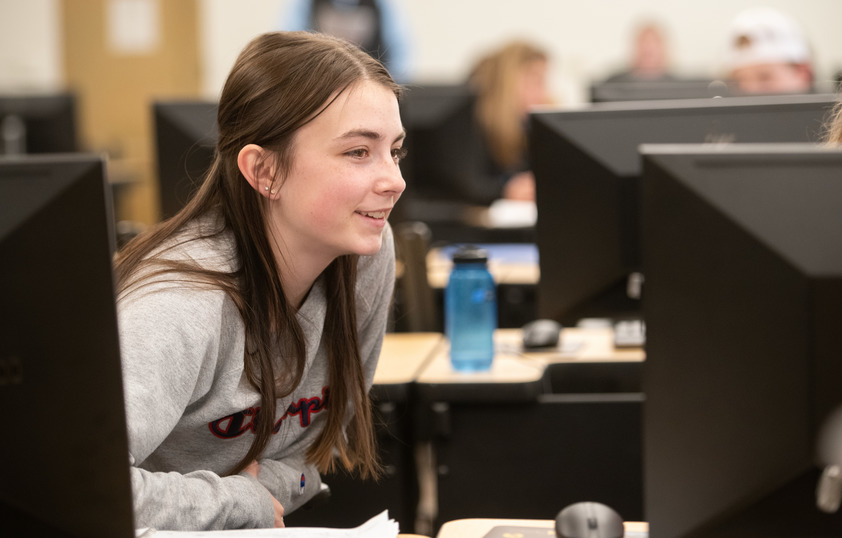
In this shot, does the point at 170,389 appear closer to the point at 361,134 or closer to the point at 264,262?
the point at 264,262

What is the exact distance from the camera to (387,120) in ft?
4.04

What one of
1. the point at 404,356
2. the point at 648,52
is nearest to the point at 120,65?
the point at 648,52

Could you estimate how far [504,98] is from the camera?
4148mm

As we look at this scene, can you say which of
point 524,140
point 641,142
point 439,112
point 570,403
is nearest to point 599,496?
point 570,403

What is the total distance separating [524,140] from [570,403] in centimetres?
249

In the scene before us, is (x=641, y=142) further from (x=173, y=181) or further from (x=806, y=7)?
(x=806, y=7)

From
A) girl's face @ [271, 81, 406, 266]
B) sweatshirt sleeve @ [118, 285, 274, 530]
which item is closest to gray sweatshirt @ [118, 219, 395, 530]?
sweatshirt sleeve @ [118, 285, 274, 530]

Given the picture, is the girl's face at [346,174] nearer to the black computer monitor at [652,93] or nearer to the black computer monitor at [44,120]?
the black computer monitor at [652,93]

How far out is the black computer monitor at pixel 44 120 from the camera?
148 inches

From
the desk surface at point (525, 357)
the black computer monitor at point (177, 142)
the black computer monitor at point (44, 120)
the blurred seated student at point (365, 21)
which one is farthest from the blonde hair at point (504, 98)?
the blurred seated student at point (365, 21)

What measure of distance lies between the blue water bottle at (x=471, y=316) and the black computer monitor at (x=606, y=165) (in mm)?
283

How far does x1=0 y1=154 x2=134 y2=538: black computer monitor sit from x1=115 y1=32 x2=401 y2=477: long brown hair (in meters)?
0.35

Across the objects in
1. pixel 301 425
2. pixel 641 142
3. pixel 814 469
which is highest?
pixel 641 142

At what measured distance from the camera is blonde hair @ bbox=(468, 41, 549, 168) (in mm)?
4102
